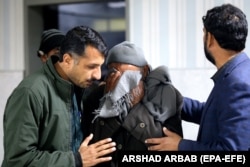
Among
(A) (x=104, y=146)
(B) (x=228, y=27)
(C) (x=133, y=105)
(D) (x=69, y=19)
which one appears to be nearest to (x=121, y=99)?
(C) (x=133, y=105)

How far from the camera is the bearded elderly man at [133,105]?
49.3 inches

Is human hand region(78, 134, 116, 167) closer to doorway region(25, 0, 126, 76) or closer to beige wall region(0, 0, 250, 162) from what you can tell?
beige wall region(0, 0, 250, 162)

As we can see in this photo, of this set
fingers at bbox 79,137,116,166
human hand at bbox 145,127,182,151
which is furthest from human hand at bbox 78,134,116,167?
human hand at bbox 145,127,182,151

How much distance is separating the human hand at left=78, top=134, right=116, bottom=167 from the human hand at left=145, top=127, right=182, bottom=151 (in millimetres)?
138

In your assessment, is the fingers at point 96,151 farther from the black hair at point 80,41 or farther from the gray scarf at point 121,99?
the black hair at point 80,41

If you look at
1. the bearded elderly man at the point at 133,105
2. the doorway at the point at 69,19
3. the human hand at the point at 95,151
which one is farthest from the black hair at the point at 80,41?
the doorway at the point at 69,19

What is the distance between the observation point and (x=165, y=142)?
4.14 ft

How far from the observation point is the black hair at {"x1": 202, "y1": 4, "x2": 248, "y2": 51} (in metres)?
1.16

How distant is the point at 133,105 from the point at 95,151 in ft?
0.70

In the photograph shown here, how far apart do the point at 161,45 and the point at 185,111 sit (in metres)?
0.65

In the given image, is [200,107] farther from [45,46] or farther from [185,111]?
[45,46]

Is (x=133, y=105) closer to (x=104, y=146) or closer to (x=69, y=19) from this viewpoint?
(x=104, y=146)

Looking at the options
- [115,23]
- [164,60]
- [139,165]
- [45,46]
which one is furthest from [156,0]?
[139,165]

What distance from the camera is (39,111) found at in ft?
3.69
